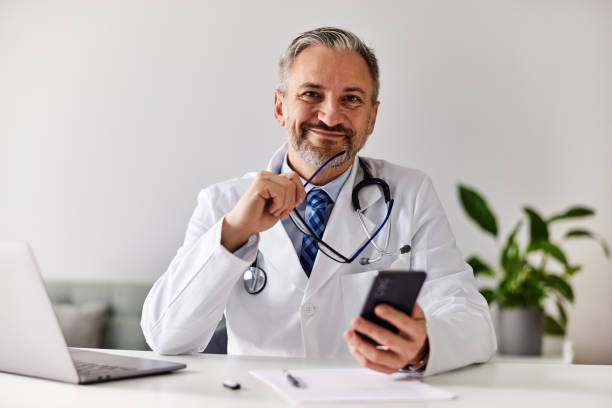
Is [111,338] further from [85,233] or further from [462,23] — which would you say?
[462,23]

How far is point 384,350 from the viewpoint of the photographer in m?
0.84

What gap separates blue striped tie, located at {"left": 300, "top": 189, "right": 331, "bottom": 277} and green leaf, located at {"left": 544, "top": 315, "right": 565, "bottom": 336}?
4.57 ft

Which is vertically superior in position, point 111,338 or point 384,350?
point 384,350

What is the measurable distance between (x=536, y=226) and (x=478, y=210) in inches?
9.6

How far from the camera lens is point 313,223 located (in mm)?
1439

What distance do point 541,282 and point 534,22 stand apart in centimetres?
116

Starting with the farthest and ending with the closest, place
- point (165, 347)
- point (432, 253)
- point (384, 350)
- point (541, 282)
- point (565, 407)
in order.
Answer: point (541, 282), point (432, 253), point (165, 347), point (384, 350), point (565, 407)

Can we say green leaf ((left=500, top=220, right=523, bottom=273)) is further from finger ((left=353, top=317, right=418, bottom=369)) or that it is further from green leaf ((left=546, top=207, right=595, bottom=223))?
finger ((left=353, top=317, right=418, bottom=369))

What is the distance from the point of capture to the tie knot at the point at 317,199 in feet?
4.81

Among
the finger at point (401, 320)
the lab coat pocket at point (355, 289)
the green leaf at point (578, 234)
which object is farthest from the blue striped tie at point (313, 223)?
the green leaf at point (578, 234)

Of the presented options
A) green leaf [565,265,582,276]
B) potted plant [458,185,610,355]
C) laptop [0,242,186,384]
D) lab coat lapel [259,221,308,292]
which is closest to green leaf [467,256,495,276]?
potted plant [458,185,610,355]

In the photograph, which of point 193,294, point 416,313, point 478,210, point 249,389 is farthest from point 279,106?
point 478,210

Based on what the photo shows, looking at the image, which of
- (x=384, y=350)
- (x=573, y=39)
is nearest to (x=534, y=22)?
(x=573, y=39)

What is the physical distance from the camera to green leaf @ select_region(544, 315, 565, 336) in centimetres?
Answer: 234
